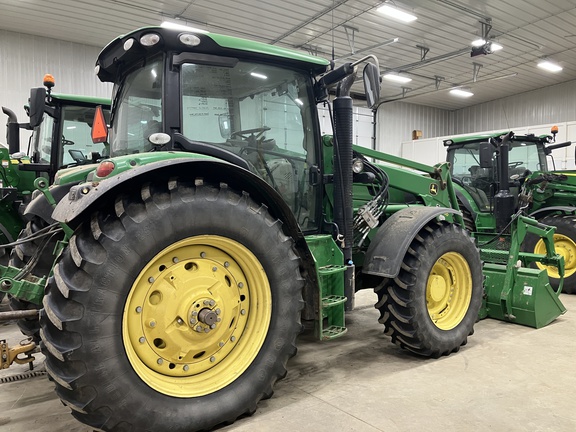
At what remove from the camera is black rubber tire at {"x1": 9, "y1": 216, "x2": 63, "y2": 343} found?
2.94 metres

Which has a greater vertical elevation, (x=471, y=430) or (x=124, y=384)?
(x=124, y=384)

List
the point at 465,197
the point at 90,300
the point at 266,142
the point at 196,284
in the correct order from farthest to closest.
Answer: the point at 465,197, the point at 266,142, the point at 196,284, the point at 90,300

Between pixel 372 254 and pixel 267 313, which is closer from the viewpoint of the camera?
pixel 267 313

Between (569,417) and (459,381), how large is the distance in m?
0.68

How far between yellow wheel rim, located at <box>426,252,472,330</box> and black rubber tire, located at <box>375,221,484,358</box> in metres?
0.10

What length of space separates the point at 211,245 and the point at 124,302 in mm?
574

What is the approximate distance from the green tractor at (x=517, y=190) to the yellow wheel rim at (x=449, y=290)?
2.72m

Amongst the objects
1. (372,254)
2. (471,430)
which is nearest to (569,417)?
(471,430)

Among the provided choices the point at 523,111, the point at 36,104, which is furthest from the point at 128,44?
the point at 523,111

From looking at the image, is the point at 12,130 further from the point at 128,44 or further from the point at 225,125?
the point at 225,125

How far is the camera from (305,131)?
3223 mm

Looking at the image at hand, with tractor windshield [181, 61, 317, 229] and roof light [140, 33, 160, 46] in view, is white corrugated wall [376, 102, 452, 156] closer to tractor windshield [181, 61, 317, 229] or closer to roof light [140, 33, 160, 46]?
tractor windshield [181, 61, 317, 229]

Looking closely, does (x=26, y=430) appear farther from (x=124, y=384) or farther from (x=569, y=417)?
(x=569, y=417)

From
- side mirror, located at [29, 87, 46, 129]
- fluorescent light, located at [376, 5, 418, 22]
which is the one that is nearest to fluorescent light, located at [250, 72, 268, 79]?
side mirror, located at [29, 87, 46, 129]
